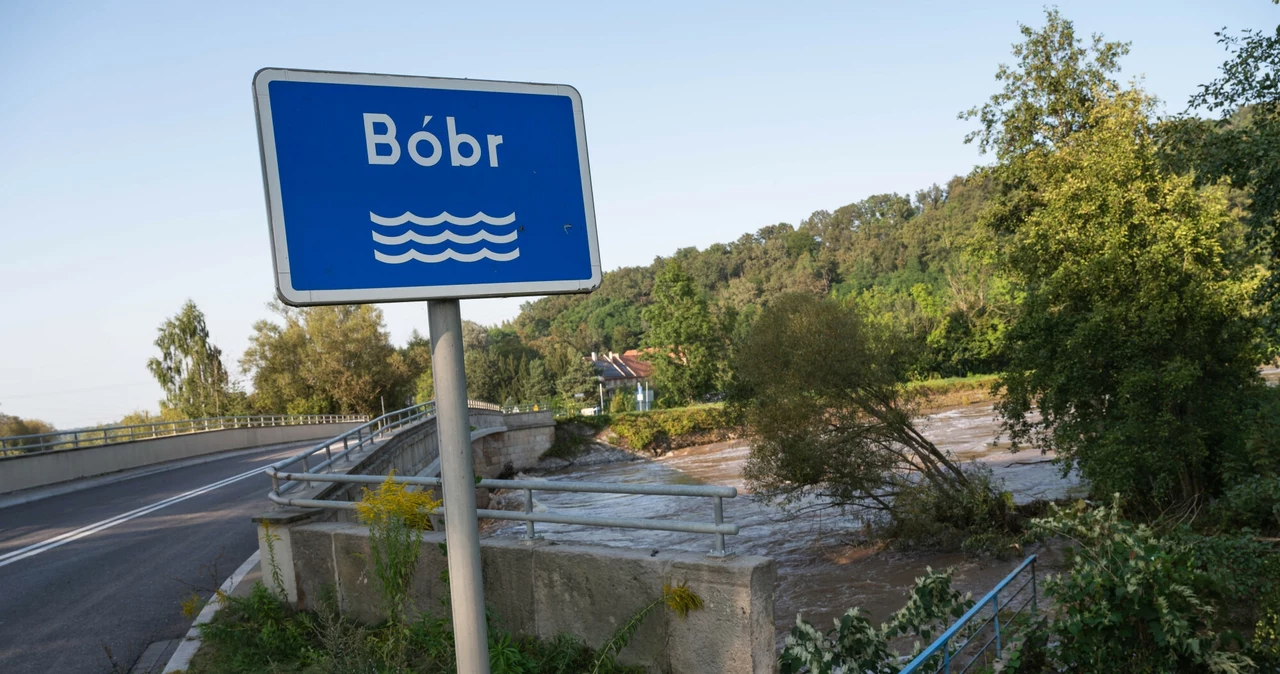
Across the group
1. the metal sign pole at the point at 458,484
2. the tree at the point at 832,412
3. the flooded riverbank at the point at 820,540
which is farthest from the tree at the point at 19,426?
the metal sign pole at the point at 458,484

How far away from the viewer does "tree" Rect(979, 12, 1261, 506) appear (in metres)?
15.5

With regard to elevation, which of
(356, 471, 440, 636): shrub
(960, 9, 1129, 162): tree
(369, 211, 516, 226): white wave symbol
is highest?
(960, 9, 1129, 162): tree

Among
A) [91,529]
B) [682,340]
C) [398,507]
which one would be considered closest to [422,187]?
[398,507]

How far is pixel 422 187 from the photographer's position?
206 centimetres

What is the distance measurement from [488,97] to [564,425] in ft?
163

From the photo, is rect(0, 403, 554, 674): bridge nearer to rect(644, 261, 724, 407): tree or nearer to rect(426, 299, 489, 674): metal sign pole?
rect(426, 299, 489, 674): metal sign pole

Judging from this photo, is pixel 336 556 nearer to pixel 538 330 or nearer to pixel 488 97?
pixel 488 97

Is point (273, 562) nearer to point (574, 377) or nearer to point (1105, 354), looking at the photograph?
point (1105, 354)

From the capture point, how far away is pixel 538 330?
522 ft

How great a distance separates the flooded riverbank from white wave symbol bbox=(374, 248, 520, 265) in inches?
228

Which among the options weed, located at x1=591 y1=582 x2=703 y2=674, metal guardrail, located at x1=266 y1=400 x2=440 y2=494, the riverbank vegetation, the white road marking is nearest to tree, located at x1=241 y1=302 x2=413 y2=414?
metal guardrail, located at x1=266 y1=400 x2=440 y2=494

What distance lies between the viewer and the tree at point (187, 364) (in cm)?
6325

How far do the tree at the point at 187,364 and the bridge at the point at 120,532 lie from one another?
34336 millimetres

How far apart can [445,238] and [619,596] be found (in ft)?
10.8
